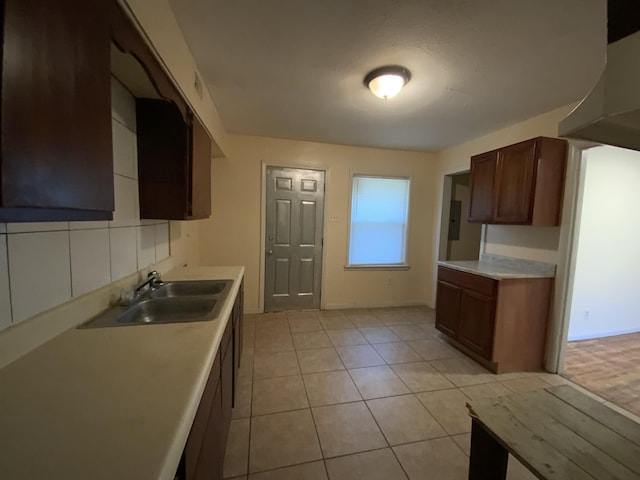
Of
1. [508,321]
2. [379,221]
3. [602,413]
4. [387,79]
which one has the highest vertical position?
[387,79]

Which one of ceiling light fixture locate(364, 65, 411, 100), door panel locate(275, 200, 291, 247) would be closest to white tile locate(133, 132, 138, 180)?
ceiling light fixture locate(364, 65, 411, 100)

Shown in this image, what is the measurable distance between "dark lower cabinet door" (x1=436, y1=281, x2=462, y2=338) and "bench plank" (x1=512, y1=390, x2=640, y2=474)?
1682mm

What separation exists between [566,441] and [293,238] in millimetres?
3232

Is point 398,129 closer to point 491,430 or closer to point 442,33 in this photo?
point 442,33

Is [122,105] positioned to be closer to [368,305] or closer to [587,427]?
[587,427]

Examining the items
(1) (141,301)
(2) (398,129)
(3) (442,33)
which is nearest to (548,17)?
(3) (442,33)

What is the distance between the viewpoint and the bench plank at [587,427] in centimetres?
88

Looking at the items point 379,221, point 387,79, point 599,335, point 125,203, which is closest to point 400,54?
point 387,79

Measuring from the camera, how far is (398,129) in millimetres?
3160

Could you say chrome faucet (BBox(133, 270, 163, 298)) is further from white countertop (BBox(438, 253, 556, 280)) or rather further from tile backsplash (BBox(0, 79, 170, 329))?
white countertop (BBox(438, 253, 556, 280))

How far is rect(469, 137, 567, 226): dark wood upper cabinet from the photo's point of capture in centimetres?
236

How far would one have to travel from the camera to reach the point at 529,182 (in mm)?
2398

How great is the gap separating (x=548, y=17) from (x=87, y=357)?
2.61m

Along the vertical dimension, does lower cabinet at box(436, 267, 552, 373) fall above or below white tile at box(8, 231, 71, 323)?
below
